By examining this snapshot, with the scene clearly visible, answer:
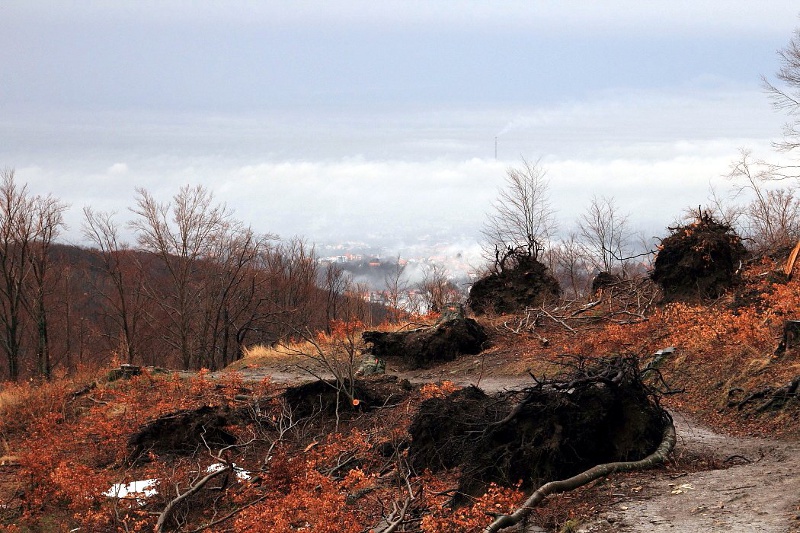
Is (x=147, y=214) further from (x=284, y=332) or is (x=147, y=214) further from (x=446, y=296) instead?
(x=446, y=296)

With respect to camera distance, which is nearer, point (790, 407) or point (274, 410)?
point (790, 407)

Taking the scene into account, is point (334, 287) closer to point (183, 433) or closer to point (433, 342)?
point (433, 342)

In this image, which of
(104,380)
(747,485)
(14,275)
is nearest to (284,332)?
(14,275)

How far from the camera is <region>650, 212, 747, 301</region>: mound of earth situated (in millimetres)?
16641

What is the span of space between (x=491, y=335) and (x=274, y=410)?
803cm

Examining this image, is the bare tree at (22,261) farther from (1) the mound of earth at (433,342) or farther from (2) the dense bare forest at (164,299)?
(1) the mound of earth at (433,342)

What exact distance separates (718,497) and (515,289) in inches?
655

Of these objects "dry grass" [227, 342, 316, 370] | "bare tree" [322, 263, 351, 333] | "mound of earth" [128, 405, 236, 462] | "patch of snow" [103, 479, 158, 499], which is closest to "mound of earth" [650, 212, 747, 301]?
"dry grass" [227, 342, 316, 370]

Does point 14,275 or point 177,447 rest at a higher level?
point 14,275

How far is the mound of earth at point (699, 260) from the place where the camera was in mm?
16641

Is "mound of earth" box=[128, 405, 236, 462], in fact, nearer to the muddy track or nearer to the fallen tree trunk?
the fallen tree trunk

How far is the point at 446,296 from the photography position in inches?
1356

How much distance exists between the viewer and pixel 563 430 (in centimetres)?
→ 777

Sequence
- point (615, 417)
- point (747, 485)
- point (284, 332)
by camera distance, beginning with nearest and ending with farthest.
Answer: point (747, 485) < point (615, 417) < point (284, 332)
